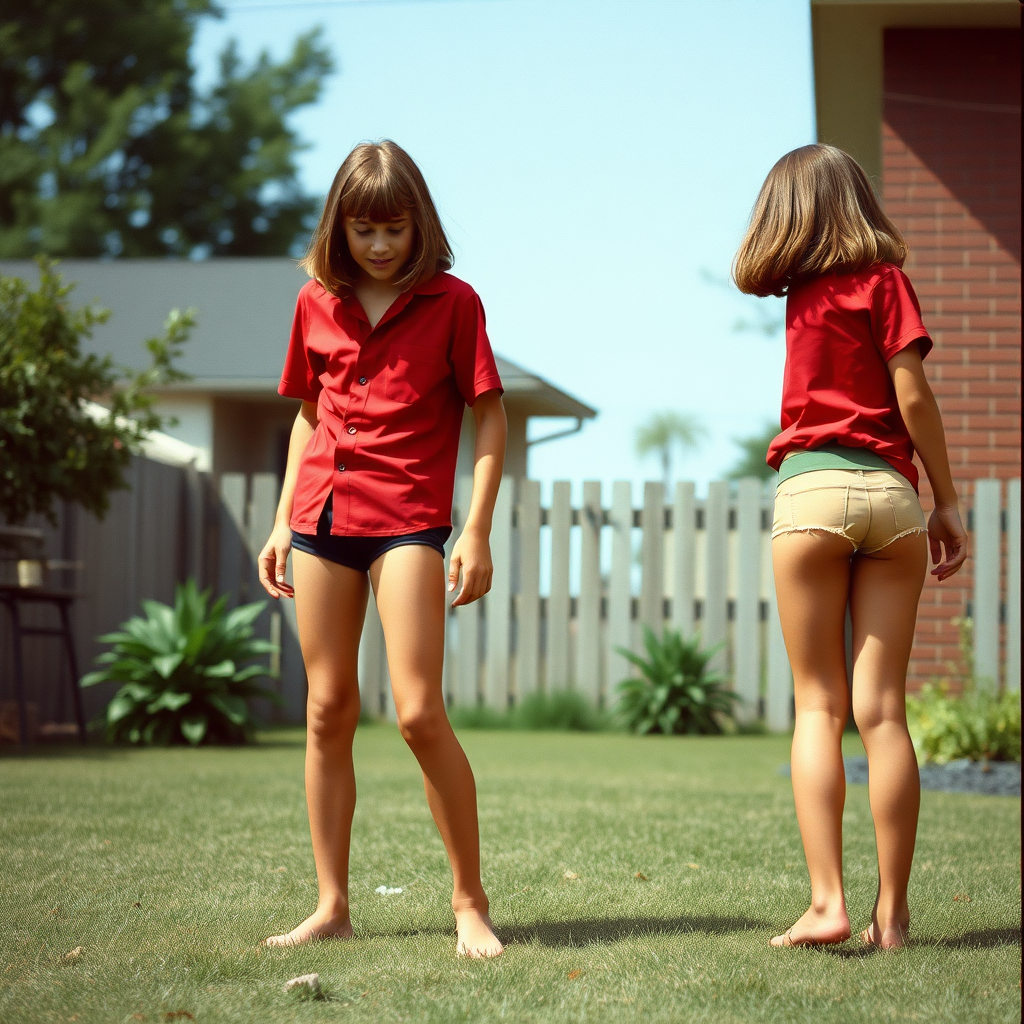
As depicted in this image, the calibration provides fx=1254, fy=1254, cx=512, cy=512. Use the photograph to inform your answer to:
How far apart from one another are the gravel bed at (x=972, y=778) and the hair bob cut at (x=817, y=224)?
3.68m

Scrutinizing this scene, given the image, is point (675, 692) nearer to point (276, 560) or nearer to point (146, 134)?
point (276, 560)

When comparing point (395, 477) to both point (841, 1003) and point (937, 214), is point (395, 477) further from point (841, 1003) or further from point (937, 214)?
point (937, 214)

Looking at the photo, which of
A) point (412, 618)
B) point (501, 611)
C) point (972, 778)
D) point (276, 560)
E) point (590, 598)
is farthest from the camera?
point (501, 611)

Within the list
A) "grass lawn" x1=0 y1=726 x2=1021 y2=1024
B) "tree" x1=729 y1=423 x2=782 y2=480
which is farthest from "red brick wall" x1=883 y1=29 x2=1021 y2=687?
"tree" x1=729 y1=423 x2=782 y2=480

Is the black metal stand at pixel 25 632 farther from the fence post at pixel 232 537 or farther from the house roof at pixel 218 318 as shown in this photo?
the house roof at pixel 218 318

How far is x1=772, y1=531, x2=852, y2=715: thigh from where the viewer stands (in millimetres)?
2779

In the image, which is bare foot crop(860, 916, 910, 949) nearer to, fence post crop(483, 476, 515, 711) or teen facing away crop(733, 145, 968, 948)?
teen facing away crop(733, 145, 968, 948)

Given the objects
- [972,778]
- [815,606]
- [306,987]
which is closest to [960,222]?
[972,778]

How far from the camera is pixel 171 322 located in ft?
25.2

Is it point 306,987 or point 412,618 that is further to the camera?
point 412,618

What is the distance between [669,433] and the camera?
71.0 metres

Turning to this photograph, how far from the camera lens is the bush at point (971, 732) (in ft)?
20.4

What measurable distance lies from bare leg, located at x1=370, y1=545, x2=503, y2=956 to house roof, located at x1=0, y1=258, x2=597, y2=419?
10.3m

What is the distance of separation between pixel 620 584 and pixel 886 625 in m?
7.13
